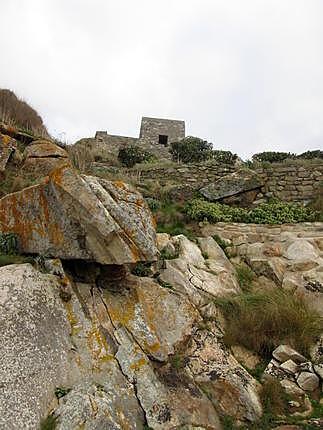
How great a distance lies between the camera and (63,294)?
4.24m

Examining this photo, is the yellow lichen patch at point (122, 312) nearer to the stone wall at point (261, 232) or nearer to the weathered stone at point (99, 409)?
the weathered stone at point (99, 409)

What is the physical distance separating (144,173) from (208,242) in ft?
15.3

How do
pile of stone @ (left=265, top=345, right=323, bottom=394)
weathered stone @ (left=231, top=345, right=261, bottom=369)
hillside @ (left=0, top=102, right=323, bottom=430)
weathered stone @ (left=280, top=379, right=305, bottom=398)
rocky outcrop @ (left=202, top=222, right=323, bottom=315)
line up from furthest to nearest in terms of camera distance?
rocky outcrop @ (left=202, top=222, right=323, bottom=315)
weathered stone @ (left=231, top=345, right=261, bottom=369)
pile of stone @ (left=265, top=345, right=323, bottom=394)
weathered stone @ (left=280, top=379, right=305, bottom=398)
hillside @ (left=0, top=102, right=323, bottom=430)

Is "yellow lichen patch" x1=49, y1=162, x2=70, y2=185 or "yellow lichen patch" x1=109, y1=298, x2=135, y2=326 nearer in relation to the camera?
"yellow lichen patch" x1=109, y1=298, x2=135, y2=326

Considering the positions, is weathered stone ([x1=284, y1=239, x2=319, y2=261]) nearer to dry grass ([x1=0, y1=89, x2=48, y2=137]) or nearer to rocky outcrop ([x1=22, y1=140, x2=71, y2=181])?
rocky outcrop ([x1=22, y1=140, x2=71, y2=181])

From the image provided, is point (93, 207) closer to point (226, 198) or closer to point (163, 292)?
point (163, 292)

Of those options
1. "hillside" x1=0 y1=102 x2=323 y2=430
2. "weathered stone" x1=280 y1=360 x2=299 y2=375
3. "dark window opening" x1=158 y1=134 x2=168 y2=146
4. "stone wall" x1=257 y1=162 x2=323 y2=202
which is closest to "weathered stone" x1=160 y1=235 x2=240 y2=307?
"hillside" x1=0 y1=102 x2=323 y2=430

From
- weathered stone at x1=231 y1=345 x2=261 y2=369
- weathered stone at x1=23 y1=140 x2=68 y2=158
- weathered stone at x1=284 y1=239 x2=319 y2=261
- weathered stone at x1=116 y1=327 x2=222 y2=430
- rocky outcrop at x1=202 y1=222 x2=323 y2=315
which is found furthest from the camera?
weathered stone at x1=23 y1=140 x2=68 y2=158

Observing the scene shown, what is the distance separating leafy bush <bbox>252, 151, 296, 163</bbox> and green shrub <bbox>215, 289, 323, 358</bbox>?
8.43 meters

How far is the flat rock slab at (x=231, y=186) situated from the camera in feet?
33.5

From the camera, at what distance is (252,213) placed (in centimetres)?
938

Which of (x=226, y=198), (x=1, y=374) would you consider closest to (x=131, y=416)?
(x=1, y=374)

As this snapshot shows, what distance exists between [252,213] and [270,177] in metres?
1.96

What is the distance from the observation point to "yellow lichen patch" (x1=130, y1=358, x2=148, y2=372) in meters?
3.95
